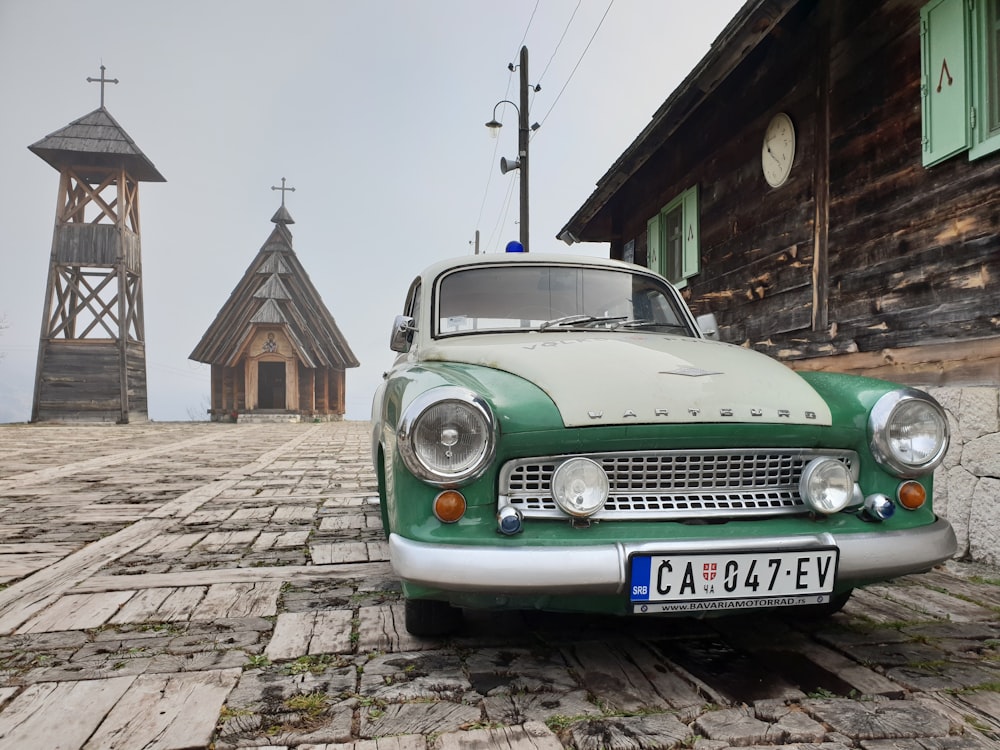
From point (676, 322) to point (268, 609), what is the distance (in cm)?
235

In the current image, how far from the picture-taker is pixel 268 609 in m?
3.00

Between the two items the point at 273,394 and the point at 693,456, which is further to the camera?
the point at 273,394

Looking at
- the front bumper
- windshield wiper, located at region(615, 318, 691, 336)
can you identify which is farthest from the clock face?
the front bumper

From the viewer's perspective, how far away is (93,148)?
24.5m

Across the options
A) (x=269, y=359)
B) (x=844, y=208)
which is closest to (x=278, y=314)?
→ (x=269, y=359)

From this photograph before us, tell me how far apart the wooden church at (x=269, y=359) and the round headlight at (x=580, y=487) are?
2617 cm

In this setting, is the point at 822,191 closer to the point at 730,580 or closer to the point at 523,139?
the point at 730,580

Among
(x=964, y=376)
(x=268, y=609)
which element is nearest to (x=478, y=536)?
(x=268, y=609)

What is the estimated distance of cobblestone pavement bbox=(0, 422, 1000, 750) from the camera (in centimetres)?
189

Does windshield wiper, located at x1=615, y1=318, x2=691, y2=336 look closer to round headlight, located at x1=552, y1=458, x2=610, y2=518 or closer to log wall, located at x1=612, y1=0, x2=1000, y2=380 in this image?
round headlight, located at x1=552, y1=458, x2=610, y2=518

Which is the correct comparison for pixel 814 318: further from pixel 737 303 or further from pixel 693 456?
pixel 693 456

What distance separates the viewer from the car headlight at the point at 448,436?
212 cm

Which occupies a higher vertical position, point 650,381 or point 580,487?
point 650,381

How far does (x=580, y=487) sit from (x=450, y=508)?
39cm
